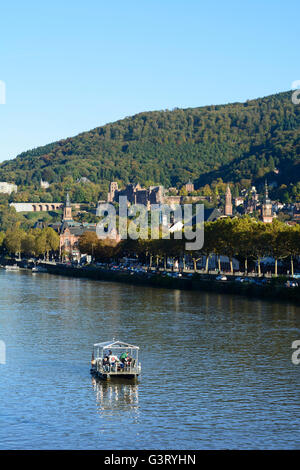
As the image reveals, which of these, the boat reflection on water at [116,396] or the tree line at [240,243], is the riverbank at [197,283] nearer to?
the tree line at [240,243]

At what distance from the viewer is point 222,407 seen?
38.1m

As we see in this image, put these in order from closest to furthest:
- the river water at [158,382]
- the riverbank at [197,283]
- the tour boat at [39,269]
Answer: the river water at [158,382] → the riverbank at [197,283] → the tour boat at [39,269]

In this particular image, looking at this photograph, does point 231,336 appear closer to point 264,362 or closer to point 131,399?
point 264,362

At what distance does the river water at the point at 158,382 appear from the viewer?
111 feet

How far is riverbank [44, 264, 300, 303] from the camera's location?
3381 inches

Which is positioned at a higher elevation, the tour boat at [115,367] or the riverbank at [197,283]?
the riverbank at [197,283]

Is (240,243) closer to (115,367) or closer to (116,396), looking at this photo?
(115,367)

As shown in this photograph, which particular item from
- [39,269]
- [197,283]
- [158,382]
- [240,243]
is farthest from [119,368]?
[39,269]

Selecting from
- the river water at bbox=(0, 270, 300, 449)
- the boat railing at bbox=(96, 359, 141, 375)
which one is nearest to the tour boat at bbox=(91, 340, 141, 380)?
the boat railing at bbox=(96, 359, 141, 375)

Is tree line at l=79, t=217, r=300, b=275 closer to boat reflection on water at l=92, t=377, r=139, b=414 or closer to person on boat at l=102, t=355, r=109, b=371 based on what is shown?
person on boat at l=102, t=355, r=109, b=371

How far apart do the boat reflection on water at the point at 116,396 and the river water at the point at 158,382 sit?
6cm

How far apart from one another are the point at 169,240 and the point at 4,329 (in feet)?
207

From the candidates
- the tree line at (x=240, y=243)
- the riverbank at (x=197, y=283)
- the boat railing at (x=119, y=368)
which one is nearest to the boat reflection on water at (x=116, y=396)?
the boat railing at (x=119, y=368)

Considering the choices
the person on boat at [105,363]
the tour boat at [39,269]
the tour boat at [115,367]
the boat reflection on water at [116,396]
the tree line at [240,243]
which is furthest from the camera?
the tour boat at [39,269]
